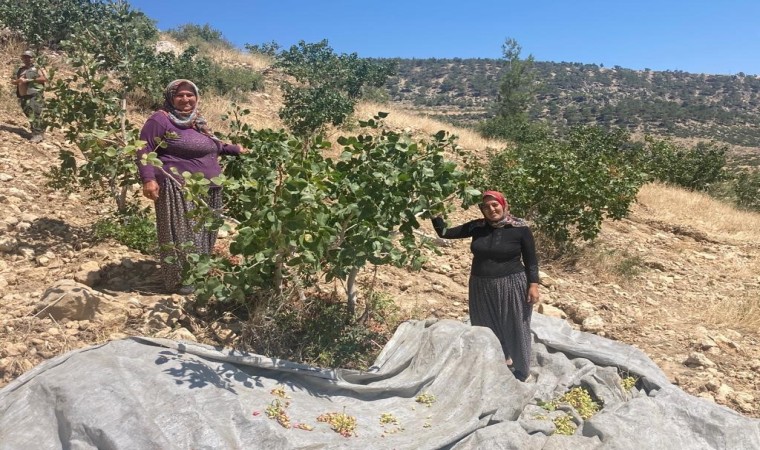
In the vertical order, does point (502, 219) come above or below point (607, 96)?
below

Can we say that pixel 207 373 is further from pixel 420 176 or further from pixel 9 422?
pixel 420 176

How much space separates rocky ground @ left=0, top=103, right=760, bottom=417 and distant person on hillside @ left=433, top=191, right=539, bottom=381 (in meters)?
0.60

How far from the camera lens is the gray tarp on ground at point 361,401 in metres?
1.95

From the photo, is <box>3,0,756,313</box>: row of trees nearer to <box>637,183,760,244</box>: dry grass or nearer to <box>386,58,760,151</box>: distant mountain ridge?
<box>637,183,760,244</box>: dry grass

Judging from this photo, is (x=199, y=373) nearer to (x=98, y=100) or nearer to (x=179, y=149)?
(x=179, y=149)

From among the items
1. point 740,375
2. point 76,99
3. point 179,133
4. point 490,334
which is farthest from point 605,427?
point 76,99

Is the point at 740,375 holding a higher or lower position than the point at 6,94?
lower

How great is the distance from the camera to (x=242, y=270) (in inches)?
104

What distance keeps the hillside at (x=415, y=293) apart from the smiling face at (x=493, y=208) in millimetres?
1082

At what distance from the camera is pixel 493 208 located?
3.12m

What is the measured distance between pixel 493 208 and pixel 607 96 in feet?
207

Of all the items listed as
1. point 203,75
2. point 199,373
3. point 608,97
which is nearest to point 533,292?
point 199,373

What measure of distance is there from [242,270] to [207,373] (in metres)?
0.53

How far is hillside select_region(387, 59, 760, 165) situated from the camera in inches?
1730
